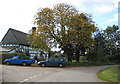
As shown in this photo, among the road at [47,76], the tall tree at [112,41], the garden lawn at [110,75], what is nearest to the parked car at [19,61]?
the road at [47,76]

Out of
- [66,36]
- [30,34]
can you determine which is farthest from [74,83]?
[30,34]

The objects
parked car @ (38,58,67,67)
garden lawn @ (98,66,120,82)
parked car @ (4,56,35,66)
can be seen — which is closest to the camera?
garden lawn @ (98,66,120,82)

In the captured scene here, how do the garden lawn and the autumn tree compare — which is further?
the autumn tree

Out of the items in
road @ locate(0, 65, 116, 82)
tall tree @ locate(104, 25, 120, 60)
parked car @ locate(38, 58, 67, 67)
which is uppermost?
tall tree @ locate(104, 25, 120, 60)

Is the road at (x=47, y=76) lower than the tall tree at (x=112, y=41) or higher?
lower

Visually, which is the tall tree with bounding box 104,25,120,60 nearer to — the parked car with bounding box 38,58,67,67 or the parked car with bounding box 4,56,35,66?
the parked car with bounding box 38,58,67,67

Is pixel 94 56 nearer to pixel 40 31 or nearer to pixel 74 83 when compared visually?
pixel 40 31

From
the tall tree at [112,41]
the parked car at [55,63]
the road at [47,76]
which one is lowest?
the road at [47,76]

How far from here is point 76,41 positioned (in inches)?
914

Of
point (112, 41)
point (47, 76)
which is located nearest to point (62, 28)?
point (47, 76)

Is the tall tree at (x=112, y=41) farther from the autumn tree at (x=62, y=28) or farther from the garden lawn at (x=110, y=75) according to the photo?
the garden lawn at (x=110, y=75)

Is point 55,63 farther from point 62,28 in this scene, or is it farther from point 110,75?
point 110,75

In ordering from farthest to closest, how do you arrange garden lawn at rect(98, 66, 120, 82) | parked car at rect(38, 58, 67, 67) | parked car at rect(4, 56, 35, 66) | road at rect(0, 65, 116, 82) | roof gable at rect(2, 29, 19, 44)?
1. roof gable at rect(2, 29, 19, 44)
2. parked car at rect(4, 56, 35, 66)
3. parked car at rect(38, 58, 67, 67)
4. road at rect(0, 65, 116, 82)
5. garden lawn at rect(98, 66, 120, 82)

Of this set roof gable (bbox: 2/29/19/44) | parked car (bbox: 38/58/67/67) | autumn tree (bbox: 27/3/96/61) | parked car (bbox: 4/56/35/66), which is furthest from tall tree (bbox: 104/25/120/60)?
roof gable (bbox: 2/29/19/44)
